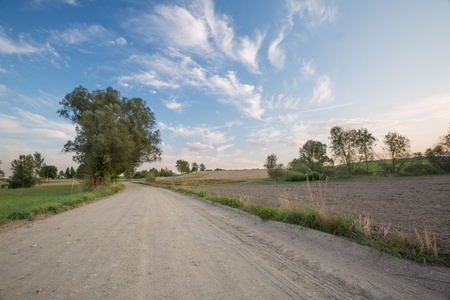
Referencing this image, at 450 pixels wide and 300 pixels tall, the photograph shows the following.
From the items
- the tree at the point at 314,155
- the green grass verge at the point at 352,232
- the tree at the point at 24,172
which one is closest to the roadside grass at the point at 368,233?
the green grass verge at the point at 352,232

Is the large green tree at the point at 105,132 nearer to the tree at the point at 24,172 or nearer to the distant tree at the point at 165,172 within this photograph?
the tree at the point at 24,172

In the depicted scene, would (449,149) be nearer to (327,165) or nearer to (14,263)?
(327,165)

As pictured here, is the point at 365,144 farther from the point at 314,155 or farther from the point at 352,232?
the point at 352,232

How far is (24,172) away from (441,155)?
275ft

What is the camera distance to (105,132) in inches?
929

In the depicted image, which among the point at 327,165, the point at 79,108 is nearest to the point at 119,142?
the point at 79,108

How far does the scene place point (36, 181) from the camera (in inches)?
1954

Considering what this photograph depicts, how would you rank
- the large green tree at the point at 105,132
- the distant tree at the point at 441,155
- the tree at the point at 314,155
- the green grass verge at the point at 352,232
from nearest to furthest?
the green grass verge at the point at 352,232 < the large green tree at the point at 105,132 < the distant tree at the point at 441,155 < the tree at the point at 314,155

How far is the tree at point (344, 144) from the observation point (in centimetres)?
3909

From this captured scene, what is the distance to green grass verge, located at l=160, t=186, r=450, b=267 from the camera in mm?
3475

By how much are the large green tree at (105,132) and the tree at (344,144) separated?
3657 cm

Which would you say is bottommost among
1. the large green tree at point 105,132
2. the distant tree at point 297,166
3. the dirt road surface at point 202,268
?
the dirt road surface at point 202,268

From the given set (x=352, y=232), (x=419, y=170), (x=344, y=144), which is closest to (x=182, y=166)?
(x=344, y=144)

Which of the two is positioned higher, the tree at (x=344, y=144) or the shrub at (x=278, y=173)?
the tree at (x=344, y=144)
